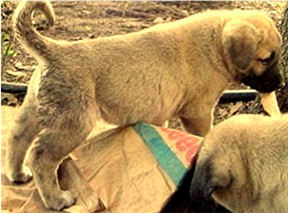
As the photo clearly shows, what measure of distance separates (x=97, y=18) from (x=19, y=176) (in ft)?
11.3

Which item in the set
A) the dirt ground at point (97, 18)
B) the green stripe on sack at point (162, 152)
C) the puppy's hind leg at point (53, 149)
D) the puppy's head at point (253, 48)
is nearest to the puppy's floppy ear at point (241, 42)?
the puppy's head at point (253, 48)

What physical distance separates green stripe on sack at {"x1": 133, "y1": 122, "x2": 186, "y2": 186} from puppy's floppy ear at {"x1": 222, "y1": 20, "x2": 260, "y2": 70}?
80 cm

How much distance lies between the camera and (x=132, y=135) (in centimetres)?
555

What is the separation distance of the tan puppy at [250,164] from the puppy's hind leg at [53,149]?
2.84ft

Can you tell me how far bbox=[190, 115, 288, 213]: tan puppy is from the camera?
4.73 meters

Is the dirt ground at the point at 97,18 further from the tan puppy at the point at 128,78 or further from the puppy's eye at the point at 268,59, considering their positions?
the puppy's eye at the point at 268,59

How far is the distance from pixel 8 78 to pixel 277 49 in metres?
2.94

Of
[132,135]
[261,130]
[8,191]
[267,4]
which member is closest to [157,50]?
→ [132,135]

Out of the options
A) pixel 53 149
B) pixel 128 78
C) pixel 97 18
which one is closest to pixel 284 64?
pixel 128 78

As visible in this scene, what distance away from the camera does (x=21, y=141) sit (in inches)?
217

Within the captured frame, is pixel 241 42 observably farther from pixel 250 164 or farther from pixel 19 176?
pixel 19 176

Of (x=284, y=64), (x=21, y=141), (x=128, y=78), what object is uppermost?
(x=128, y=78)

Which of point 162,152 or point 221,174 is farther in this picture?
point 162,152

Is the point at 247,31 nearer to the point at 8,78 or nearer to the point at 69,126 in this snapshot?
the point at 69,126
